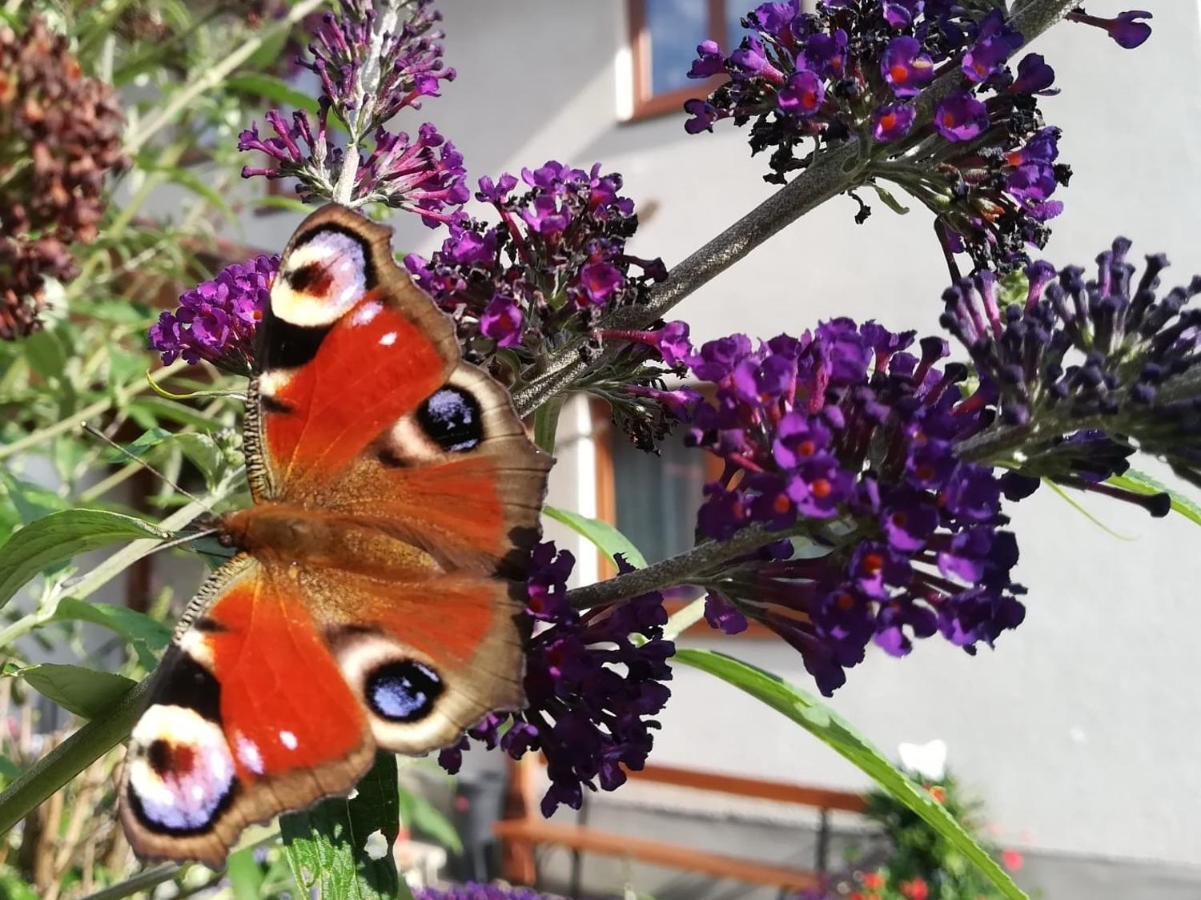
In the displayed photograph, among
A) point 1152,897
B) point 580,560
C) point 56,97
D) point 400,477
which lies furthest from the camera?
point 580,560

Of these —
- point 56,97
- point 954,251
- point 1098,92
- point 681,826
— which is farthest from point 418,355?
point 681,826

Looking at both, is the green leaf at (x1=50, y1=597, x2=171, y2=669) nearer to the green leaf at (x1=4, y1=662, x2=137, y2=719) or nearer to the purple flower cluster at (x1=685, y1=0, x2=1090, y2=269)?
the green leaf at (x1=4, y1=662, x2=137, y2=719)

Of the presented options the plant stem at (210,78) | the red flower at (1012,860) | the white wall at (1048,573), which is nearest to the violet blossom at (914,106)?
the plant stem at (210,78)

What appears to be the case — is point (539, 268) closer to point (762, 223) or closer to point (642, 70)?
point (762, 223)

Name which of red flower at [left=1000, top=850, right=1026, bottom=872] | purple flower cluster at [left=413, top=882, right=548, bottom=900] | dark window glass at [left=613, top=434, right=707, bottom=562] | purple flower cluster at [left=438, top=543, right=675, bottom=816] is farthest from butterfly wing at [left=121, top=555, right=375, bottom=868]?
dark window glass at [left=613, top=434, right=707, bottom=562]

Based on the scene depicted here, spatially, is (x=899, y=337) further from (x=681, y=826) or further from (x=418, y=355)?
(x=681, y=826)

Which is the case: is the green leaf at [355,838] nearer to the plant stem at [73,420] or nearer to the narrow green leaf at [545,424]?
the narrow green leaf at [545,424]
